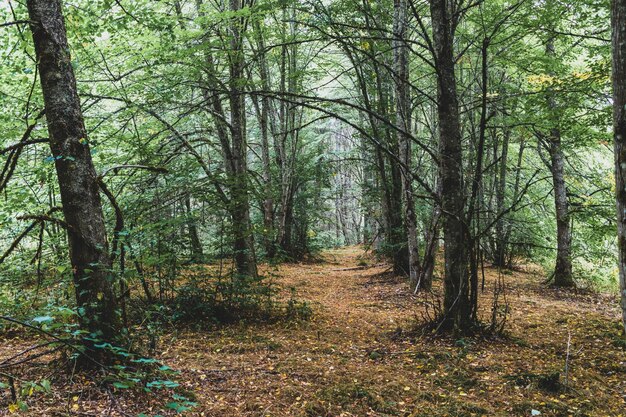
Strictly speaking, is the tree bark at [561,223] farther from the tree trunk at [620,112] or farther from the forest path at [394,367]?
the tree trunk at [620,112]

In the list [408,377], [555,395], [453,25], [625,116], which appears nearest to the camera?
[625,116]

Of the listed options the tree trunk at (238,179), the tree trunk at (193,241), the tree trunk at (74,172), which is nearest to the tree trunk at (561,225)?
the tree trunk at (238,179)

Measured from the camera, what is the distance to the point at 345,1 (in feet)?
28.4

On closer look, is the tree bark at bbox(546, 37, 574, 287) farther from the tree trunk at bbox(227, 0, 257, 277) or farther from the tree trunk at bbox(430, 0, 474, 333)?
the tree trunk at bbox(227, 0, 257, 277)

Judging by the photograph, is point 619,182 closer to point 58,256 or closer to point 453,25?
point 453,25

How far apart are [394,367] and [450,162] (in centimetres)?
257

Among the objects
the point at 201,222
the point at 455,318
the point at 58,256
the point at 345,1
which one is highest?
the point at 345,1

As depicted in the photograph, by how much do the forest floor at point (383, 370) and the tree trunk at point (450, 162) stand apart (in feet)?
2.79

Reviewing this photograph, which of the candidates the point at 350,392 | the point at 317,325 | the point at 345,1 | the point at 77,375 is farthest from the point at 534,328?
the point at 345,1

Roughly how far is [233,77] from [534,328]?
20.9 ft

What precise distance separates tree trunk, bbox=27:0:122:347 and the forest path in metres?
1.25

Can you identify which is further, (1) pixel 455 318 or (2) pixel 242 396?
(1) pixel 455 318

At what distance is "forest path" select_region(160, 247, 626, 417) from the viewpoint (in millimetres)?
3539

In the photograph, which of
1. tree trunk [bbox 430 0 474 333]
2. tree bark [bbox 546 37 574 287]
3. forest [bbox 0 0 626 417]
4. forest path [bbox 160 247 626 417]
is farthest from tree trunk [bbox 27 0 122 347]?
tree bark [bbox 546 37 574 287]
